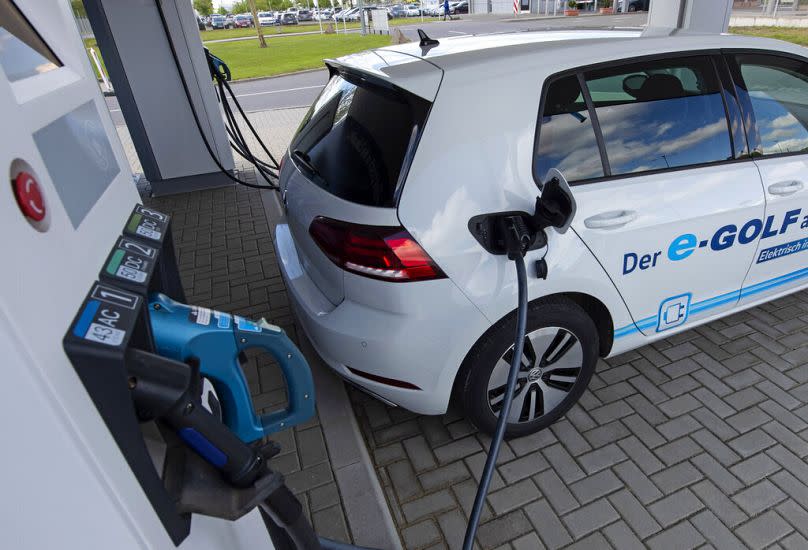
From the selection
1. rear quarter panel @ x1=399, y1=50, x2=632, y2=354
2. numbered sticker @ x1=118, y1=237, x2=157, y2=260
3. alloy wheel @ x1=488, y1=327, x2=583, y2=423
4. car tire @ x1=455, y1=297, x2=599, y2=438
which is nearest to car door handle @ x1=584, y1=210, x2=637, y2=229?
rear quarter panel @ x1=399, y1=50, x2=632, y2=354

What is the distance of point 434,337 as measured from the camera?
204 centimetres

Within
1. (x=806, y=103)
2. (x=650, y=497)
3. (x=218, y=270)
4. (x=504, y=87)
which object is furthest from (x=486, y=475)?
(x=218, y=270)

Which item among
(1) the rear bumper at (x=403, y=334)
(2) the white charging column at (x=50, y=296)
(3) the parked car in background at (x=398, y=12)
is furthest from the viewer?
(3) the parked car in background at (x=398, y=12)

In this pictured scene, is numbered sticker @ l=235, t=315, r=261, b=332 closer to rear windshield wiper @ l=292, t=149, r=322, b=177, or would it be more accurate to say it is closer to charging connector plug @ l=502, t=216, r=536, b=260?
charging connector plug @ l=502, t=216, r=536, b=260

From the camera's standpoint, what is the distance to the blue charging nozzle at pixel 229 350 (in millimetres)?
933

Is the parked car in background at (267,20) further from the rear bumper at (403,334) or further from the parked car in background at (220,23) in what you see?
the rear bumper at (403,334)

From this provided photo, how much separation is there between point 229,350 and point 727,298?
2730 mm

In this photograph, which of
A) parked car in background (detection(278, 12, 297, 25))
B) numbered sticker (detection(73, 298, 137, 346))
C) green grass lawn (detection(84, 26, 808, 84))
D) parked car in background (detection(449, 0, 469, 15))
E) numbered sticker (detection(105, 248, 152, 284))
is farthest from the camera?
parked car in background (detection(278, 12, 297, 25))

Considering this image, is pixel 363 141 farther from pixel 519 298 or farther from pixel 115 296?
pixel 115 296

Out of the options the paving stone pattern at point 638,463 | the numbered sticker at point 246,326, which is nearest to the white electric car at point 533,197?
the paving stone pattern at point 638,463

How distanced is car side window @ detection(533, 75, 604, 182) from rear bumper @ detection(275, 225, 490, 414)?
0.67m

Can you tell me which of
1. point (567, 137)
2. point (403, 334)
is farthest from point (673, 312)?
point (403, 334)

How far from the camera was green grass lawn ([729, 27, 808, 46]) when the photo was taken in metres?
15.5

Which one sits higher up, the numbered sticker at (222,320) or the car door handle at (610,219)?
the numbered sticker at (222,320)
